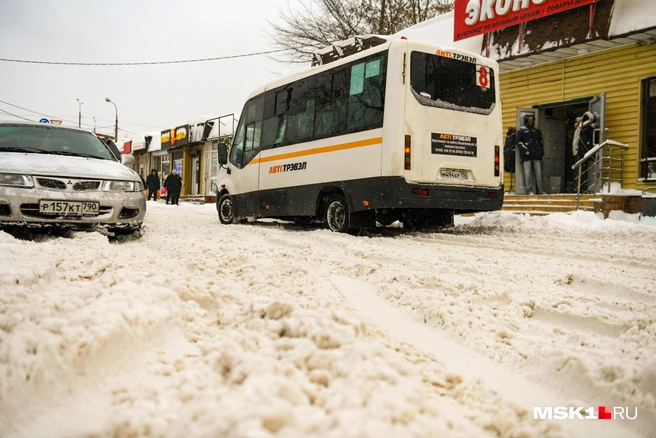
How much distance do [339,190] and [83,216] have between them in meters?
3.85

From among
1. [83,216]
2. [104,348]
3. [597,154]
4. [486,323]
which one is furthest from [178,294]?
[597,154]

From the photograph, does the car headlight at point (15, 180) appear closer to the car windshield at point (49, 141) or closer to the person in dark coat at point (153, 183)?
the car windshield at point (49, 141)

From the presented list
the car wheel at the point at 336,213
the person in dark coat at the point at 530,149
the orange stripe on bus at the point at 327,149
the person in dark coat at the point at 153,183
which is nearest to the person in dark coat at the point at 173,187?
the person in dark coat at the point at 153,183

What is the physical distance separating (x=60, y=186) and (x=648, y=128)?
12.7 meters

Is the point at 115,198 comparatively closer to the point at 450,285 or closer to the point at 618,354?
the point at 450,285

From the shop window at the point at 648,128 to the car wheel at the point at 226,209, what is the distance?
9.90 m

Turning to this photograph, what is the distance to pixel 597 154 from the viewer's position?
36.4ft

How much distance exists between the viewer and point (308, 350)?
1.79 m

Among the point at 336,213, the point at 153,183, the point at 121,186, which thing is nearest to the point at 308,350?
the point at 121,186

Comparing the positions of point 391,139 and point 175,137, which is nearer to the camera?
point 391,139

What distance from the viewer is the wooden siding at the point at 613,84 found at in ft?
37.6

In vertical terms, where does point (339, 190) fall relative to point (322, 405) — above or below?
above

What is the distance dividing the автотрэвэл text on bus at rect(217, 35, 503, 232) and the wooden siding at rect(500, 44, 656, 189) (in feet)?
19.5

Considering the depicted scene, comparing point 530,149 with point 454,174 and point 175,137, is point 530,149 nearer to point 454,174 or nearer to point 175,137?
point 454,174
